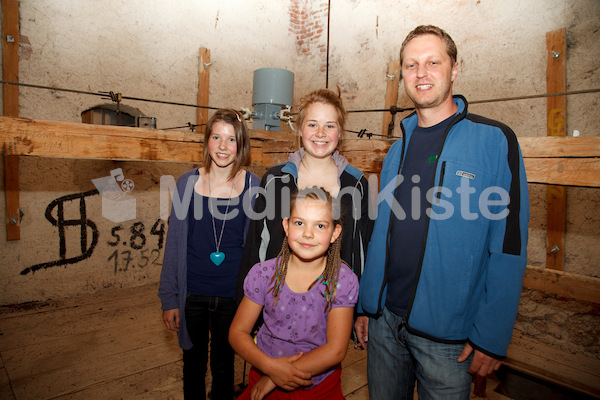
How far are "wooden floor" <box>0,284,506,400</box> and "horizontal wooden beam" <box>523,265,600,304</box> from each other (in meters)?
1.03

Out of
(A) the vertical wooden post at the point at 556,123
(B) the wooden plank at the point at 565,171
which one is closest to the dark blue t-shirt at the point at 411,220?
(B) the wooden plank at the point at 565,171

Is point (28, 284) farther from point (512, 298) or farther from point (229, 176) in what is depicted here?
point (512, 298)

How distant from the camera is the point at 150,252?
5.10 m

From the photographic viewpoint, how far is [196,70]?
5.19 metres

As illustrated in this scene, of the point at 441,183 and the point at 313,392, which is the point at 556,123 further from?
the point at 313,392

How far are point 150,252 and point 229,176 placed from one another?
141 inches

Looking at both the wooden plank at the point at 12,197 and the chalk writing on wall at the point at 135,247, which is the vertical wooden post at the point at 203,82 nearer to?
the chalk writing on wall at the point at 135,247

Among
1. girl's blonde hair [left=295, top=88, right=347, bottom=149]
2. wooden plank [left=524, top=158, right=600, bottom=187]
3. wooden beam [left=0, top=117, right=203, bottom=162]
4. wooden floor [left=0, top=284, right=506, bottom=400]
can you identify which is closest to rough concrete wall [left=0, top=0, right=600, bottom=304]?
wooden floor [left=0, top=284, right=506, bottom=400]

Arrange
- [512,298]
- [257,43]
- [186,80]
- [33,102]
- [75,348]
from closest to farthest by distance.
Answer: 1. [512,298]
2. [75,348]
3. [33,102]
4. [186,80]
5. [257,43]

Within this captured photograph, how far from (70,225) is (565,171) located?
4.97 m

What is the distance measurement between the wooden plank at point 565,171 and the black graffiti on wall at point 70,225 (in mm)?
4724

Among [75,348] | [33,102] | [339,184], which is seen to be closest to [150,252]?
[75,348]

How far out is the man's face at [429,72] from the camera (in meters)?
1.48

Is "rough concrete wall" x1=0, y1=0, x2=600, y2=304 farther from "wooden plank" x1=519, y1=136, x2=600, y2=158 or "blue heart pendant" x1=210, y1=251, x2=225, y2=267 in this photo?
"blue heart pendant" x1=210, y1=251, x2=225, y2=267
